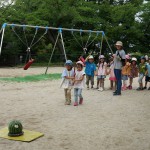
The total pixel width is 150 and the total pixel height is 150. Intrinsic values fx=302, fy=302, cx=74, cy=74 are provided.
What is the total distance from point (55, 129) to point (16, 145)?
1042 mm

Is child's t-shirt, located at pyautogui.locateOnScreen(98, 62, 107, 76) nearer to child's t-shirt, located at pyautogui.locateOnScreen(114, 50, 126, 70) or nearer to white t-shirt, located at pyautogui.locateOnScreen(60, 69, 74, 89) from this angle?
child's t-shirt, located at pyautogui.locateOnScreen(114, 50, 126, 70)

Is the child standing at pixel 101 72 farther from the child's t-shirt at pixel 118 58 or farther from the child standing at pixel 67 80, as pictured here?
the child standing at pixel 67 80

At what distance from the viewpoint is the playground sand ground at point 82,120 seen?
15.4 ft

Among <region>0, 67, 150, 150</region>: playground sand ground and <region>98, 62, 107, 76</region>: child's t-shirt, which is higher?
<region>98, 62, 107, 76</region>: child's t-shirt

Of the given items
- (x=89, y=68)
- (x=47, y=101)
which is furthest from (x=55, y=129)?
(x=89, y=68)

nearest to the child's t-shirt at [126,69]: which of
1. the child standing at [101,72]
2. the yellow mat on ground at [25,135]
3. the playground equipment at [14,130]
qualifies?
the child standing at [101,72]

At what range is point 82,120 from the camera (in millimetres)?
6266

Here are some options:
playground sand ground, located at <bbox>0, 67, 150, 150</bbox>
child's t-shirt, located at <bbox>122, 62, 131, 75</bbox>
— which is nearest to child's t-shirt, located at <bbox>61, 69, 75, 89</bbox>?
playground sand ground, located at <bbox>0, 67, 150, 150</bbox>

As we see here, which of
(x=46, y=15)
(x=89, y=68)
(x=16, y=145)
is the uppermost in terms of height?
(x=46, y=15)

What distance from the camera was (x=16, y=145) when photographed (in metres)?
4.62

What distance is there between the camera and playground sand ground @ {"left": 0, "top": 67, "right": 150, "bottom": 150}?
470cm

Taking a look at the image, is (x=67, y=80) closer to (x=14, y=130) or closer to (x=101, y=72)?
(x=14, y=130)

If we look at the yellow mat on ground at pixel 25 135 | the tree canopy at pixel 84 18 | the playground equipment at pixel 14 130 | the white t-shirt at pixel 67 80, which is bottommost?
the yellow mat on ground at pixel 25 135

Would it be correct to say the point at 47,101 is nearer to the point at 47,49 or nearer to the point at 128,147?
the point at 128,147
